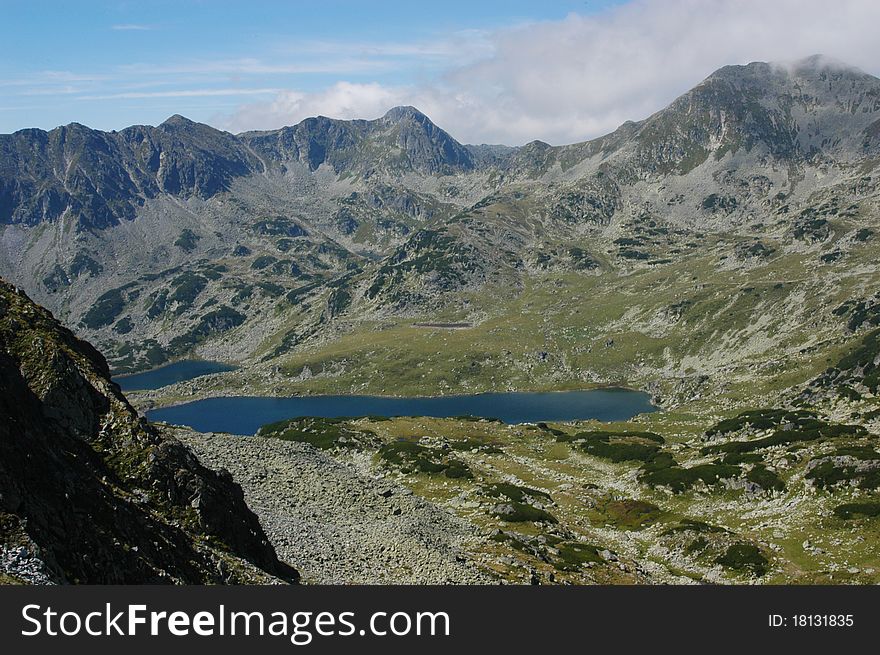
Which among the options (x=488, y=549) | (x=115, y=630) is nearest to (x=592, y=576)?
(x=488, y=549)

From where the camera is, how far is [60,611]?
797 inches

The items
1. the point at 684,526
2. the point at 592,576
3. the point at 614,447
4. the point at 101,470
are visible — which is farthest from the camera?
the point at 614,447

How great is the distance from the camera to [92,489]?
3075 cm

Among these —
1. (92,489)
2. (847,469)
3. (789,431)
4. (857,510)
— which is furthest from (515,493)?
(92,489)

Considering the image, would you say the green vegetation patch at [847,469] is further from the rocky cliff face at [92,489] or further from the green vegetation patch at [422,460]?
the rocky cliff face at [92,489]

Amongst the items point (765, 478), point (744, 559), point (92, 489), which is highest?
point (92, 489)

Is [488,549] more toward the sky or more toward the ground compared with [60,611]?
more toward the ground

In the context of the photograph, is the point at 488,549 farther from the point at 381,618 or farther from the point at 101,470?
the point at 381,618

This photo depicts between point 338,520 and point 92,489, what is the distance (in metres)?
34.0

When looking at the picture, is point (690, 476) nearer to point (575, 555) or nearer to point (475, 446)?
point (575, 555)

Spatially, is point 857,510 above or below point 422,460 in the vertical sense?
below

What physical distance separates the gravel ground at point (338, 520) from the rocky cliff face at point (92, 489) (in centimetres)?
742

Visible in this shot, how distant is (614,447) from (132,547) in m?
110

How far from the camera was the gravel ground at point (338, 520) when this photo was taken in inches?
1983
